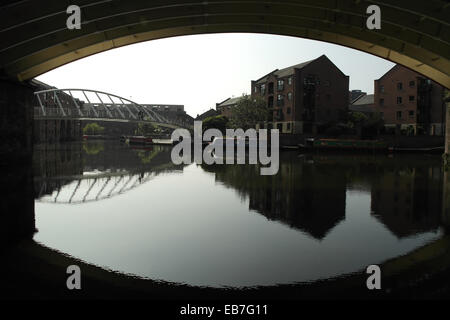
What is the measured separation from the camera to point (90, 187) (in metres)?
11.3

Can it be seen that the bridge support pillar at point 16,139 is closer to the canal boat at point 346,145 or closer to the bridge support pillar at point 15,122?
the bridge support pillar at point 15,122

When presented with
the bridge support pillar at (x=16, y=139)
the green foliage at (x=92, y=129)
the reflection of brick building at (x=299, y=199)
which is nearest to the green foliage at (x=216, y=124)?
the bridge support pillar at (x=16, y=139)

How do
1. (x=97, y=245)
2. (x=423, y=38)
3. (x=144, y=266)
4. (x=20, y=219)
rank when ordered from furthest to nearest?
1. (x=423, y=38)
2. (x=20, y=219)
3. (x=97, y=245)
4. (x=144, y=266)

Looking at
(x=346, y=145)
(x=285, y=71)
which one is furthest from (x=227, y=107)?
(x=346, y=145)

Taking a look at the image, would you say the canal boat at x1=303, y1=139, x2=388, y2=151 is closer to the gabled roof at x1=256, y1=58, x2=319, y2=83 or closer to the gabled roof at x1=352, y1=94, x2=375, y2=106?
the gabled roof at x1=256, y1=58, x2=319, y2=83

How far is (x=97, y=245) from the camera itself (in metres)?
5.22

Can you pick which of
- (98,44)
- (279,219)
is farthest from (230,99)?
(279,219)

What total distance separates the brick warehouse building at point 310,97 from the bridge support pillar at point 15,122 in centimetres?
4287

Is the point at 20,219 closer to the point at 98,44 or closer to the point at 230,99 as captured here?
the point at 98,44

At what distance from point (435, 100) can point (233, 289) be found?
60.9 meters

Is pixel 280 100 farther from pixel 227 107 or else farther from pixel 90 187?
pixel 90 187

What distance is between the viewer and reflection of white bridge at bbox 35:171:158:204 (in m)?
9.18

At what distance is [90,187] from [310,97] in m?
49.3

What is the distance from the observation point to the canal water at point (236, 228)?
4309 millimetres
